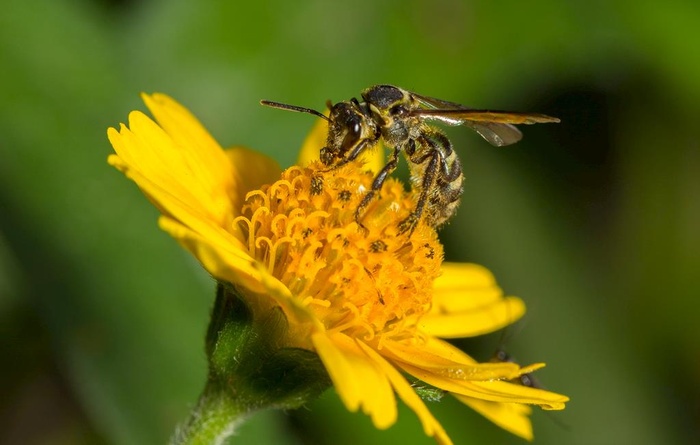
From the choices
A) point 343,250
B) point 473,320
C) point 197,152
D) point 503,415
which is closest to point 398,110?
point 343,250

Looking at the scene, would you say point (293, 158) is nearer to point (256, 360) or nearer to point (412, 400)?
point (256, 360)

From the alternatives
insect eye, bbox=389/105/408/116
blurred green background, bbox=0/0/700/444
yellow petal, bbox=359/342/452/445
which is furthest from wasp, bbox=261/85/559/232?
blurred green background, bbox=0/0/700/444

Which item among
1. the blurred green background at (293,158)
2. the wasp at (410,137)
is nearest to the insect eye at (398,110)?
the wasp at (410,137)

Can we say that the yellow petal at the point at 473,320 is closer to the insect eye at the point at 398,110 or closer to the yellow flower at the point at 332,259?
the yellow flower at the point at 332,259

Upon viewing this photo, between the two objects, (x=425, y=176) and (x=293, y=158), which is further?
(x=293, y=158)

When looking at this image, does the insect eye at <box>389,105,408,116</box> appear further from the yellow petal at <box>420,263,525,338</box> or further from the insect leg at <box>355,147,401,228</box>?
the yellow petal at <box>420,263,525,338</box>

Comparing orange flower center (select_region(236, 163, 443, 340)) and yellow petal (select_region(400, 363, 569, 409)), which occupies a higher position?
orange flower center (select_region(236, 163, 443, 340))

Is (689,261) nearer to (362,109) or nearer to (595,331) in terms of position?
(595,331)
